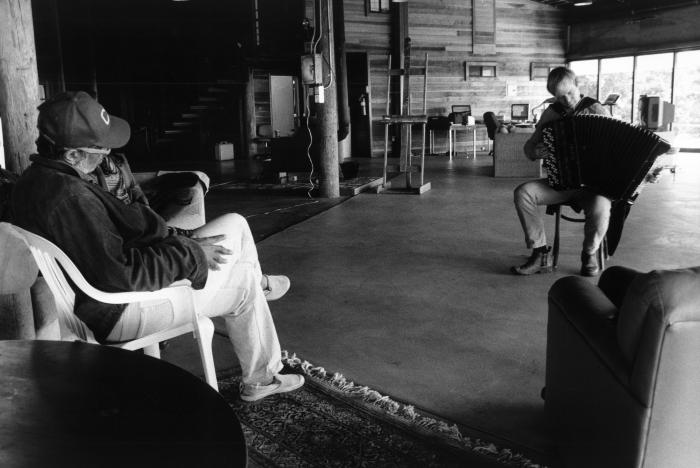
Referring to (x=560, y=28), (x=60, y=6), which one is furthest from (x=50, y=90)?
(x=560, y=28)

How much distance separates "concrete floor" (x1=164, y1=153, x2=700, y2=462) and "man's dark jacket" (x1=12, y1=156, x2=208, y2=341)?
98cm

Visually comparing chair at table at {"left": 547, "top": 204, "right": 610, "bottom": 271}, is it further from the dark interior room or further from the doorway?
the doorway

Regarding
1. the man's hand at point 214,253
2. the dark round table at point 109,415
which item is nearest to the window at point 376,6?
the man's hand at point 214,253

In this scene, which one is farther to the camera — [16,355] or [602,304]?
[602,304]

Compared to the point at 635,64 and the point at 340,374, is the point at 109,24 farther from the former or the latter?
the point at 340,374

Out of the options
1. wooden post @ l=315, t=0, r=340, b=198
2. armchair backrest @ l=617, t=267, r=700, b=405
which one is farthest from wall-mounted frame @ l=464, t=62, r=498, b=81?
armchair backrest @ l=617, t=267, r=700, b=405

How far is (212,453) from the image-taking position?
0.87m

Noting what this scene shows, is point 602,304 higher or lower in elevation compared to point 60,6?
lower

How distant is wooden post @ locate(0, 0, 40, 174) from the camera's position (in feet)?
12.0

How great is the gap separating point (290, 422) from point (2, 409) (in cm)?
145

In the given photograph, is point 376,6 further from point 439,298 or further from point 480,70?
point 439,298

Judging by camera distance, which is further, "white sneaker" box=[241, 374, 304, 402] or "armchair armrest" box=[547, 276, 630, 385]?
"white sneaker" box=[241, 374, 304, 402]

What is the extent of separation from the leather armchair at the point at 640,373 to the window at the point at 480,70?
13529 mm

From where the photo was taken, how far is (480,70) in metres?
14.8
